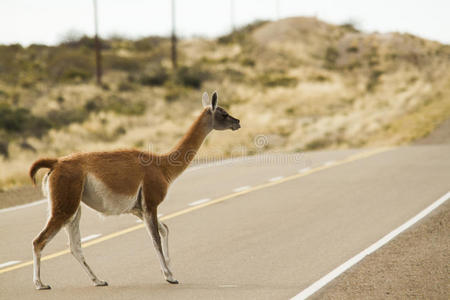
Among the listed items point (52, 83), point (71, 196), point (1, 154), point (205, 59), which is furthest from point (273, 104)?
point (71, 196)

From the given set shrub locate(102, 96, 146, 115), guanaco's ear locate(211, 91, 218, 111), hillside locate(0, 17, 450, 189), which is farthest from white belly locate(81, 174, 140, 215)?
shrub locate(102, 96, 146, 115)

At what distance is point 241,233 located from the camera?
36.4 ft

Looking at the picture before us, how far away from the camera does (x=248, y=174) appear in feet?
61.3

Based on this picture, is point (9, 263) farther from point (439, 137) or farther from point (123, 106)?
point (123, 106)

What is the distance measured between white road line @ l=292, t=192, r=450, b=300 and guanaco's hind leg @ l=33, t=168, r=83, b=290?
264cm

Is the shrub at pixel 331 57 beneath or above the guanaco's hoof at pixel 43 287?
above

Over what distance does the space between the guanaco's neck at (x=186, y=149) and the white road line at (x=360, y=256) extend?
210 centimetres

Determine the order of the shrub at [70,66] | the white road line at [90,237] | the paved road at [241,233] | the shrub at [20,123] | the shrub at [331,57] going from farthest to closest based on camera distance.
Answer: the shrub at [331,57], the shrub at [70,66], the shrub at [20,123], the white road line at [90,237], the paved road at [241,233]

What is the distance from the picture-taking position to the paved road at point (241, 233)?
8.02 m

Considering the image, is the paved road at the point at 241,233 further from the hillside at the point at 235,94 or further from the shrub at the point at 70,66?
the shrub at the point at 70,66

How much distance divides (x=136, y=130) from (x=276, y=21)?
6952 cm

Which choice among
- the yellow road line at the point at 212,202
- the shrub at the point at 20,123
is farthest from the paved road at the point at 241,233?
the shrub at the point at 20,123

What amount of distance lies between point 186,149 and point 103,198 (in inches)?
51.7

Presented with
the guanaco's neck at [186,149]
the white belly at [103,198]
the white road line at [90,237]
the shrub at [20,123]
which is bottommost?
the shrub at [20,123]
